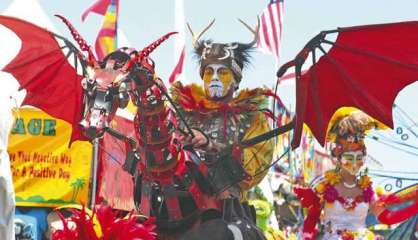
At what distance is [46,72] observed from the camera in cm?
716

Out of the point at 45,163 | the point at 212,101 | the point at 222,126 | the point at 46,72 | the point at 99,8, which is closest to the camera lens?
the point at 222,126

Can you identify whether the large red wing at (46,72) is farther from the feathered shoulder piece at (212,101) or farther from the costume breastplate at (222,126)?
the costume breastplate at (222,126)

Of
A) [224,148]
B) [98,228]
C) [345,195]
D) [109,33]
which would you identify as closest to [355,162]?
[345,195]

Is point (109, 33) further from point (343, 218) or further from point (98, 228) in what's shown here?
point (98, 228)

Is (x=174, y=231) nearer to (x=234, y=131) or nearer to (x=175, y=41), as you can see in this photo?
(x=234, y=131)

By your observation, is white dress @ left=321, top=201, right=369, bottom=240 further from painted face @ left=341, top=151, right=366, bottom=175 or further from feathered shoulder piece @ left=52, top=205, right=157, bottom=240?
feathered shoulder piece @ left=52, top=205, right=157, bottom=240

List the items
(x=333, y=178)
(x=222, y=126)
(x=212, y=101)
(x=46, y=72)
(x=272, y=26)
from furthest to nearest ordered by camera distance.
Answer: (x=272, y=26) → (x=333, y=178) → (x=46, y=72) → (x=212, y=101) → (x=222, y=126)

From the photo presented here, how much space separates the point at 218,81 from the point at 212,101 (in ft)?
0.50

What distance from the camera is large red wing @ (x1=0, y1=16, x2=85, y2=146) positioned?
7.04m

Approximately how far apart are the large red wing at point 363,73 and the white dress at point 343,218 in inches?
70.4

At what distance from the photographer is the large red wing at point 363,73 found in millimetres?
6641

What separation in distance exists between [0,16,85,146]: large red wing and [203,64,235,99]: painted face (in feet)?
3.39

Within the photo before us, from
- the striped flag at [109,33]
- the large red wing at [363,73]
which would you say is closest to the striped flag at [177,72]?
the striped flag at [109,33]

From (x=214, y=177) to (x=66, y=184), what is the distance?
14.0 feet
